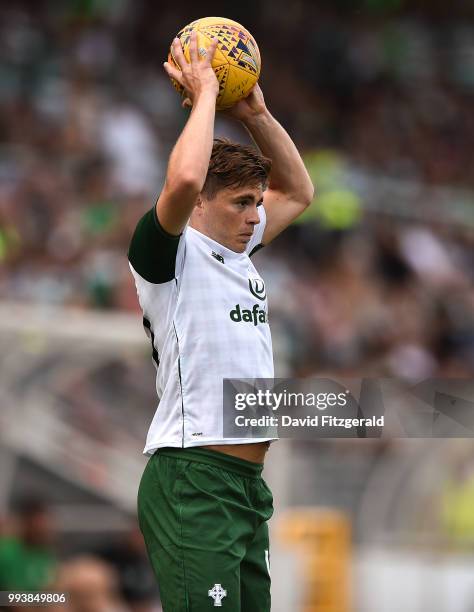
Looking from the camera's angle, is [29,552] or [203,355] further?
[29,552]

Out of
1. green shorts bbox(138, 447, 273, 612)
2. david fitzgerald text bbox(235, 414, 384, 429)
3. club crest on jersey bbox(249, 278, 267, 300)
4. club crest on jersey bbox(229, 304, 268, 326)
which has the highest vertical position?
club crest on jersey bbox(249, 278, 267, 300)

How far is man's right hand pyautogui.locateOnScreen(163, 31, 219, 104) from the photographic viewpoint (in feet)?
14.0

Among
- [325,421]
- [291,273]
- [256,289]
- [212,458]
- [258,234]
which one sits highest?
[291,273]

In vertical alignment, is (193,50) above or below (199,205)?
above

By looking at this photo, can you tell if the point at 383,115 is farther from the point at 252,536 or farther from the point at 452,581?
the point at 252,536

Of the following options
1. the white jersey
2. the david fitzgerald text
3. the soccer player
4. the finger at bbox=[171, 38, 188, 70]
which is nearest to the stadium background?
the david fitzgerald text

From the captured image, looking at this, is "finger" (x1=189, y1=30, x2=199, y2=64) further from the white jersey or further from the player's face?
the white jersey

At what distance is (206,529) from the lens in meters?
4.07

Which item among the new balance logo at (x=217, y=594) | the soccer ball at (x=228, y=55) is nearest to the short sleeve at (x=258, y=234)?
the soccer ball at (x=228, y=55)

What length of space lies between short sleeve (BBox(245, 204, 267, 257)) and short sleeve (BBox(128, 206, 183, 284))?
538 mm

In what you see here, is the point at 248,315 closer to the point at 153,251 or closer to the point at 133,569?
the point at 153,251

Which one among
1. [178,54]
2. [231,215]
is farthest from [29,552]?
[178,54]

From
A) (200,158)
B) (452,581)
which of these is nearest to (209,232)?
(200,158)

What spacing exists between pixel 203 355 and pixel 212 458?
0.35 m
